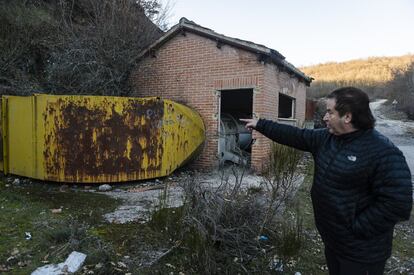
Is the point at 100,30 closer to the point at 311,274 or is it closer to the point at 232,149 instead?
the point at 232,149

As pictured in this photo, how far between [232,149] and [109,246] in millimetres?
7051

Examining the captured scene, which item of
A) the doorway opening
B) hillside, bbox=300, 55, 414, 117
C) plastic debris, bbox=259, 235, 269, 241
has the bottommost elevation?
plastic debris, bbox=259, 235, 269, 241

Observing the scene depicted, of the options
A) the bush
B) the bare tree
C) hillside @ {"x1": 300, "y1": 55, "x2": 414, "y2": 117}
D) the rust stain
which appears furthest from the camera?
hillside @ {"x1": 300, "y1": 55, "x2": 414, "y2": 117}

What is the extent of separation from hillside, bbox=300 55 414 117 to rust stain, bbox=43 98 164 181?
31.8m

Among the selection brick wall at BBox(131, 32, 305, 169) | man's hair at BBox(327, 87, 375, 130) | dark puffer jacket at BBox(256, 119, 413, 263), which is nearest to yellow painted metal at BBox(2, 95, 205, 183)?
brick wall at BBox(131, 32, 305, 169)

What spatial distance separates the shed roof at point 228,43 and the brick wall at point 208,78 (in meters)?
0.15

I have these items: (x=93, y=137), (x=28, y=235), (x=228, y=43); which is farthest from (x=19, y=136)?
(x=228, y=43)

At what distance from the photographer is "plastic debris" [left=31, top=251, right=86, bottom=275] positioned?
3.31 m

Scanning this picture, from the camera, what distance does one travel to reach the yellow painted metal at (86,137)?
6992 mm

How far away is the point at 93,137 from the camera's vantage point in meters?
7.07

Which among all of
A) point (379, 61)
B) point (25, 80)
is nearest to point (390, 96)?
point (379, 61)

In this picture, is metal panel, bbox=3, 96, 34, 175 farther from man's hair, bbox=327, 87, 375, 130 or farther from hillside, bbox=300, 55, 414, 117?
hillside, bbox=300, 55, 414, 117

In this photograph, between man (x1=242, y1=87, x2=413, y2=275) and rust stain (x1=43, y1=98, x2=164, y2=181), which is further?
rust stain (x1=43, y1=98, x2=164, y2=181)

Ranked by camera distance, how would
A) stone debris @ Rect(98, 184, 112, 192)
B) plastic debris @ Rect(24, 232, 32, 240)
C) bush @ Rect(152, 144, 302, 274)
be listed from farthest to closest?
stone debris @ Rect(98, 184, 112, 192), plastic debris @ Rect(24, 232, 32, 240), bush @ Rect(152, 144, 302, 274)
